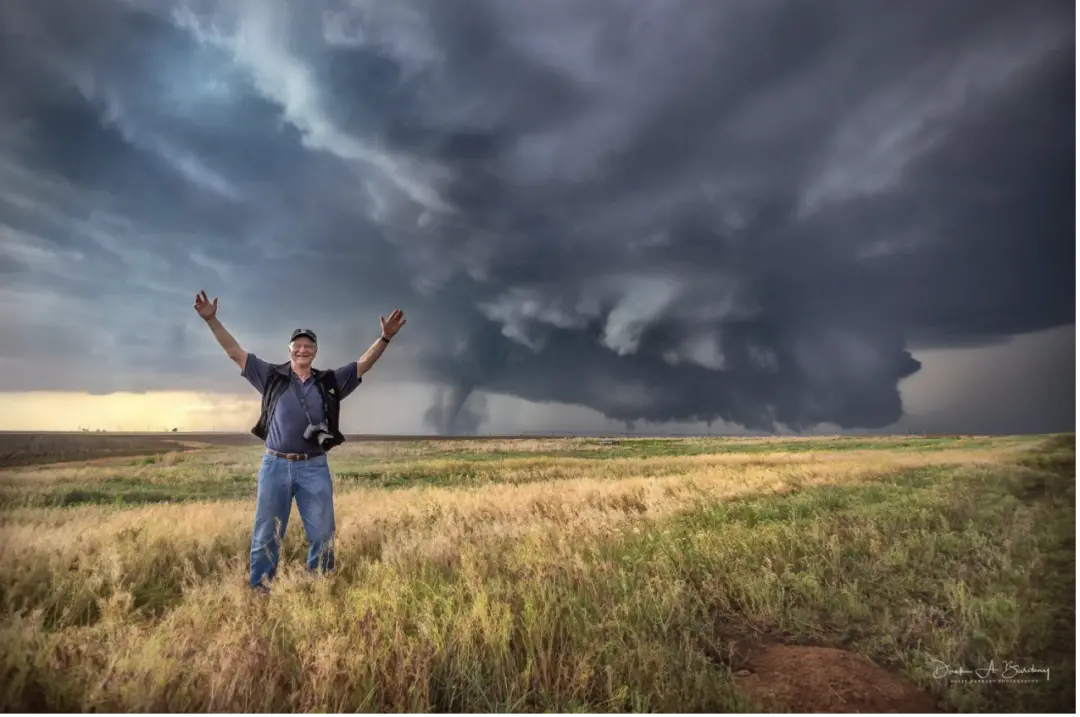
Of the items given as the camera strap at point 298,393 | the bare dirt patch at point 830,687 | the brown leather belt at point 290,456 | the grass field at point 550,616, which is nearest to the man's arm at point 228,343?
the camera strap at point 298,393

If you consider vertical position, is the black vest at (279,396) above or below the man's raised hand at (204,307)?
below

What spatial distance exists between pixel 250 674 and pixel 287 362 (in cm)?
315

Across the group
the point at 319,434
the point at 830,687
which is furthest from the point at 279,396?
the point at 830,687

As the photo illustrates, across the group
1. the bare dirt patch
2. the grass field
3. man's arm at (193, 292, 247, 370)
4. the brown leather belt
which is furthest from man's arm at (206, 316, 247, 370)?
the bare dirt patch

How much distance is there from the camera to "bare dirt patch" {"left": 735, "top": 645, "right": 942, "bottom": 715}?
320cm

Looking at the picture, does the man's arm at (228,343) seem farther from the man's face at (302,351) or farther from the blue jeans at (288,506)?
the blue jeans at (288,506)

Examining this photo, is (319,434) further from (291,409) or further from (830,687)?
(830,687)

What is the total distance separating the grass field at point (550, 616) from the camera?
10.7ft

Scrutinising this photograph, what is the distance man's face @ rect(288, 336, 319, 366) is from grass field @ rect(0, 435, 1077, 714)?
2173 mm

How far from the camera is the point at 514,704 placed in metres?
3.23

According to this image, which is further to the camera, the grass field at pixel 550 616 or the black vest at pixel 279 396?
the black vest at pixel 279 396

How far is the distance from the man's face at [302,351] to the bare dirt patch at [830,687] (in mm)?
4842

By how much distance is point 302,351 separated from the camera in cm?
552

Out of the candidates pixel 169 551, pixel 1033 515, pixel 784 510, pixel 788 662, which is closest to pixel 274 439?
pixel 169 551
